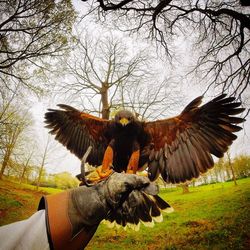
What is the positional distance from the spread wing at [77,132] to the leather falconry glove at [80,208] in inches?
122

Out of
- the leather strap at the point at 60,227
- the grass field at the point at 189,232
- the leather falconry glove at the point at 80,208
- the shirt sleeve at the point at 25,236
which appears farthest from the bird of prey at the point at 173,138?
the grass field at the point at 189,232

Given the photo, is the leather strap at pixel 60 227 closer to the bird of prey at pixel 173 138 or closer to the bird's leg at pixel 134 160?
the bird of prey at pixel 173 138

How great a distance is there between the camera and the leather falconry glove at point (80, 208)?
1.22m

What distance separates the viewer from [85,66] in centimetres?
1400

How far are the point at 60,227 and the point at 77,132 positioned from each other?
4064mm

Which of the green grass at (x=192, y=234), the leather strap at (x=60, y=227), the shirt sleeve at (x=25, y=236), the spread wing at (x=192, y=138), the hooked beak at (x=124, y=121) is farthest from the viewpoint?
the green grass at (x=192, y=234)

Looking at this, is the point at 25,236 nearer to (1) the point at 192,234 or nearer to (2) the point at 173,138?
(2) the point at 173,138

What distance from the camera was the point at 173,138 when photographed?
4.46m

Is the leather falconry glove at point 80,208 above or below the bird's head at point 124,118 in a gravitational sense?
below

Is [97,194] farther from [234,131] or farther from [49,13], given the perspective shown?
[49,13]

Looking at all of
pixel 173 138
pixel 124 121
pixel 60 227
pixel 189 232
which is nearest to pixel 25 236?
pixel 60 227

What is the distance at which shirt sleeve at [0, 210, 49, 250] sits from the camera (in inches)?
42.6

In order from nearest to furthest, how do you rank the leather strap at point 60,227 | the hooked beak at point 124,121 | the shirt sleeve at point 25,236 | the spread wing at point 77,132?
the shirt sleeve at point 25,236
the leather strap at point 60,227
the hooked beak at point 124,121
the spread wing at point 77,132

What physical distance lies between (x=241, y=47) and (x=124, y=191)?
833 cm
